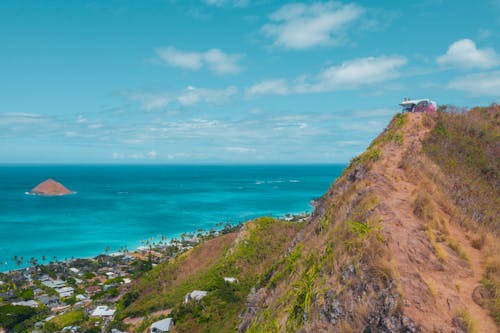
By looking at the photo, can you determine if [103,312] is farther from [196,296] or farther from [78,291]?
[196,296]

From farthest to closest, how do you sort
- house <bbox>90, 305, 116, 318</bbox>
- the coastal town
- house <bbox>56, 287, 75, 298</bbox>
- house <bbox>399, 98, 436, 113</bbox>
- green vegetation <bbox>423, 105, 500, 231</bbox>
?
house <bbox>56, 287, 75, 298</bbox>
house <bbox>90, 305, 116, 318</bbox>
the coastal town
house <bbox>399, 98, 436, 113</bbox>
green vegetation <bbox>423, 105, 500, 231</bbox>

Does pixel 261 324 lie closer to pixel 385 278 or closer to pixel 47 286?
pixel 385 278

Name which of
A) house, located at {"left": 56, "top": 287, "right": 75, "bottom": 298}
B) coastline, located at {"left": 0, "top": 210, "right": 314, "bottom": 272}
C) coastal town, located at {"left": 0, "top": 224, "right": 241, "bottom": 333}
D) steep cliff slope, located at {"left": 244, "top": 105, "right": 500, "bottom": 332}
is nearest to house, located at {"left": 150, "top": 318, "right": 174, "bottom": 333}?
coastal town, located at {"left": 0, "top": 224, "right": 241, "bottom": 333}

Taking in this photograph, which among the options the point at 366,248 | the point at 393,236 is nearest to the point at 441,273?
the point at 393,236

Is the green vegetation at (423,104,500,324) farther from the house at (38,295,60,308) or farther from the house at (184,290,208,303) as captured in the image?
the house at (38,295,60,308)

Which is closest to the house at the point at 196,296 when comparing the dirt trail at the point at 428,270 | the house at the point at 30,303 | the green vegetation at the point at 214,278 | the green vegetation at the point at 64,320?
the green vegetation at the point at 214,278

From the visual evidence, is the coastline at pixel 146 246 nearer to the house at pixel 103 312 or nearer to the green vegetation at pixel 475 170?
the house at pixel 103 312

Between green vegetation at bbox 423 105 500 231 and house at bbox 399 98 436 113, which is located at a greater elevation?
house at bbox 399 98 436 113
